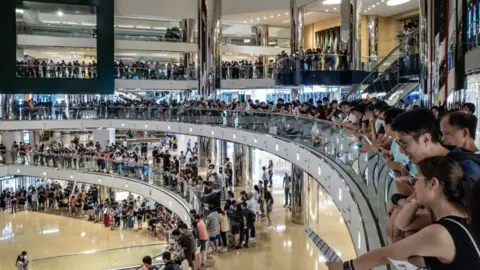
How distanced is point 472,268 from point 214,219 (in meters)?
10.4

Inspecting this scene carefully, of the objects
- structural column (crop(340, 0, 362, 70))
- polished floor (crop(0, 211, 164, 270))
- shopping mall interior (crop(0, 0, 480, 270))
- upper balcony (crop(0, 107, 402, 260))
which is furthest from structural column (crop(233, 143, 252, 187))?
structural column (crop(340, 0, 362, 70))

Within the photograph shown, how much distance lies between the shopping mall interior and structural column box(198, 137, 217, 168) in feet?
0.44

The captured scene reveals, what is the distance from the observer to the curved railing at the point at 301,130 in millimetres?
5094

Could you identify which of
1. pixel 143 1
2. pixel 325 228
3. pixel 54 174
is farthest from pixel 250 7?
pixel 325 228

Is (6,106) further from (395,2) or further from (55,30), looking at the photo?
(395,2)

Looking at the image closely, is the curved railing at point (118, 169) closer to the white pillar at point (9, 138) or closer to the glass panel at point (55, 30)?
the glass panel at point (55, 30)

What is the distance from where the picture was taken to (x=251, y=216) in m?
13.2

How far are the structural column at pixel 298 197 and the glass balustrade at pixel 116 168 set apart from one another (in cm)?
316

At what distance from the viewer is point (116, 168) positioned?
2262 centimetres

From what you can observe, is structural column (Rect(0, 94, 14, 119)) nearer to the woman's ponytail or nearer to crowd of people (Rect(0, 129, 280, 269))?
crowd of people (Rect(0, 129, 280, 269))

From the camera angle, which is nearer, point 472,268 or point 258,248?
point 472,268

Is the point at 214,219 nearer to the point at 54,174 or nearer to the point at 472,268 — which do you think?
the point at 472,268

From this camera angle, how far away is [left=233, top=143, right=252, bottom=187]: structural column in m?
24.1

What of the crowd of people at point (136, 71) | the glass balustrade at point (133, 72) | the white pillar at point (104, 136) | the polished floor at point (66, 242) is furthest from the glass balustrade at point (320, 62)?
the white pillar at point (104, 136)
